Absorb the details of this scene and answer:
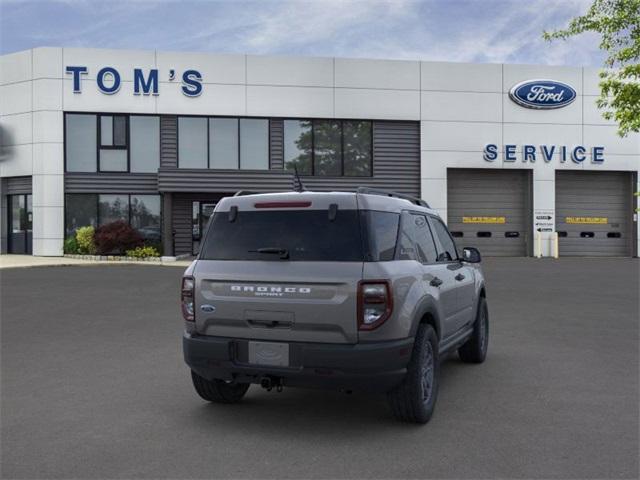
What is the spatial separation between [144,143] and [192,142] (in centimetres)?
193

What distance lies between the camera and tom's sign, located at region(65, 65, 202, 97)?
2475 centimetres

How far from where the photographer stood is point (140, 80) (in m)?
25.0

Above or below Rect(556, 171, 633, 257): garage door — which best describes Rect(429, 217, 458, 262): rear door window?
below

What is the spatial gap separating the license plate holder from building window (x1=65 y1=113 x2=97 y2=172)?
22.7m

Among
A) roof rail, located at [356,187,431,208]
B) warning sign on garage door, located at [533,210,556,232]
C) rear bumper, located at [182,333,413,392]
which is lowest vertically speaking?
rear bumper, located at [182,333,413,392]

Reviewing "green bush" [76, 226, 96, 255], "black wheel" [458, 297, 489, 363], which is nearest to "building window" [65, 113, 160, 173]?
"green bush" [76, 226, 96, 255]

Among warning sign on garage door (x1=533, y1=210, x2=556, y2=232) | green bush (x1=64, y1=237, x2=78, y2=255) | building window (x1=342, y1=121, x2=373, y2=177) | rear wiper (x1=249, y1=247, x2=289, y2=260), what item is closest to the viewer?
rear wiper (x1=249, y1=247, x2=289, y2=260)

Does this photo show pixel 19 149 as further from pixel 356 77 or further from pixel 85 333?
pixel 85 333

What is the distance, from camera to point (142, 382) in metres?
5.99

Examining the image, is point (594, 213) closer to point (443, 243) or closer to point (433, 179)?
point (433, 179)

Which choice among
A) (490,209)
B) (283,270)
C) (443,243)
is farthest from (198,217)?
(283,270)

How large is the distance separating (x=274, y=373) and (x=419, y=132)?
23625mm

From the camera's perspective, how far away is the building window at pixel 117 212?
25.1 metres

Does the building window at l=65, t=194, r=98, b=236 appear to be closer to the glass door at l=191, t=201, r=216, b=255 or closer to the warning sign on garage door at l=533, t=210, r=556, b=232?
the glass door at l=191, t=201, r=216, b=255
